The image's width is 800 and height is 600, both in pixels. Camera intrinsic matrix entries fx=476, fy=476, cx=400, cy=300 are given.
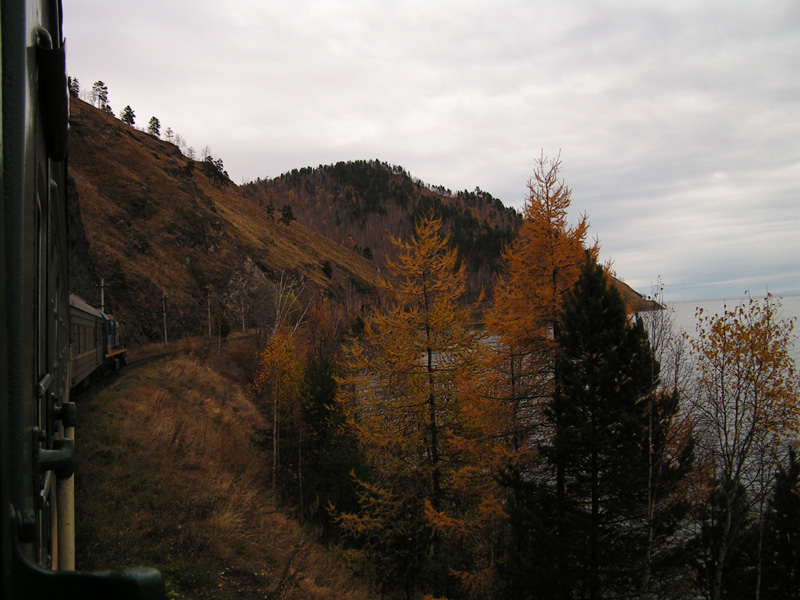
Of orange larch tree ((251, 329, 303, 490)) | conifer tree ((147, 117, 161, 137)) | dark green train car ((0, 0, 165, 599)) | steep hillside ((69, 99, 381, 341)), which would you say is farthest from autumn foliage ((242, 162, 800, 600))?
conifer tree ((147, 117, 161, 137))

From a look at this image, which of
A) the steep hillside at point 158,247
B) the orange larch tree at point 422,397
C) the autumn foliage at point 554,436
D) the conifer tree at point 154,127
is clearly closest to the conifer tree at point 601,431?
the autumn foliage at point 554,436

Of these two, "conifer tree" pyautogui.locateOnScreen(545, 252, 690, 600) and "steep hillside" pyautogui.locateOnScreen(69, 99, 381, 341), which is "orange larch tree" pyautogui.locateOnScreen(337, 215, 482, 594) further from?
"steep hillside" pyautogui.locateOnScreen(69, 99, 381, 341)

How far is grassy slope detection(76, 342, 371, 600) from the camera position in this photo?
24.8ft

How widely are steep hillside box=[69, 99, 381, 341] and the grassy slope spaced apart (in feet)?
56.2

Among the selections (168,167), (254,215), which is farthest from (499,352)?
(254,215)

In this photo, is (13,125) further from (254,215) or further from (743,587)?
(254,215)

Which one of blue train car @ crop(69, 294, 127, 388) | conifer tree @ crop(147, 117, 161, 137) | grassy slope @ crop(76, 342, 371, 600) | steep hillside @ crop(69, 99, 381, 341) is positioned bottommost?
grassy slope @ crop(76, 342, 371, 600)

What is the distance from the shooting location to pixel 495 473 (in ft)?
38.8

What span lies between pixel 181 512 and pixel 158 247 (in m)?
43.4

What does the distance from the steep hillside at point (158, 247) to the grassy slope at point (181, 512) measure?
17.1m

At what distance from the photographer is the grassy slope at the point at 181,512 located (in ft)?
24.8

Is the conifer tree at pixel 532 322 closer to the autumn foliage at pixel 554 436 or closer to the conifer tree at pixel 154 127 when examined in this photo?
the autumn foliage at pixel 554 436

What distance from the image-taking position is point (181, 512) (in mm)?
9180

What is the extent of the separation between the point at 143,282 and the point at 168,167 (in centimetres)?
3039
